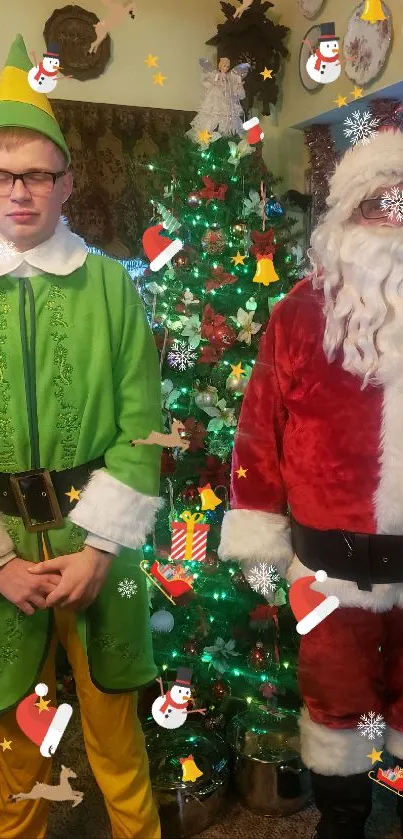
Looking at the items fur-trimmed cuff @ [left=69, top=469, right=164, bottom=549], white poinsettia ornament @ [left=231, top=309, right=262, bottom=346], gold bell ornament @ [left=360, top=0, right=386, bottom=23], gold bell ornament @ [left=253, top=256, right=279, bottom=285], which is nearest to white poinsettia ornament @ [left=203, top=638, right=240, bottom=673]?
fur-trimmed cuff @ [left=69, top=469, right=164, bottom=549]

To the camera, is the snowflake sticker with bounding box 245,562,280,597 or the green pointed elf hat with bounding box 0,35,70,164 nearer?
the green pointed elf hat with bounding box 0,35,70,164

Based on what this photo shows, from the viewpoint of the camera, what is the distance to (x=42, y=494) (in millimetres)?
1031

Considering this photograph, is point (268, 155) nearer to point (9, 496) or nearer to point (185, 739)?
point (9, 496)

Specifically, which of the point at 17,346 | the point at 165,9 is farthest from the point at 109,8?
the point at 17,346

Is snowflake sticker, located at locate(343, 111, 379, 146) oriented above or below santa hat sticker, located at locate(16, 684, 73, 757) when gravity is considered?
above

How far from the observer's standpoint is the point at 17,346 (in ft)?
3.28

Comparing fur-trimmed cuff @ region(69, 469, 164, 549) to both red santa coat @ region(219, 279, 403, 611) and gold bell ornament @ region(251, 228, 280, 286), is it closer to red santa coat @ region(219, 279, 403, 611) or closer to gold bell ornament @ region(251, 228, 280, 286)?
red santa coat @ region(219, 279, 403, 611)

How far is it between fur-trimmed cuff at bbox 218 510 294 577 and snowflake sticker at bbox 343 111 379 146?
647 mm

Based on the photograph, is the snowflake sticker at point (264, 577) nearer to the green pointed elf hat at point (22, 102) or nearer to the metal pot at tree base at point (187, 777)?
the metal pot at tree base at point (187, 777)

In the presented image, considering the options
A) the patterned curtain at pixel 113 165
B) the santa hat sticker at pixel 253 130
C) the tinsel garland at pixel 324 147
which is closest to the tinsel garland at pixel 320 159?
the tinsel garland at pixel 324 147

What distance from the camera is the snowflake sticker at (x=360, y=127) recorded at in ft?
3.56

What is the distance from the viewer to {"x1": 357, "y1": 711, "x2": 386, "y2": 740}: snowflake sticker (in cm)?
120

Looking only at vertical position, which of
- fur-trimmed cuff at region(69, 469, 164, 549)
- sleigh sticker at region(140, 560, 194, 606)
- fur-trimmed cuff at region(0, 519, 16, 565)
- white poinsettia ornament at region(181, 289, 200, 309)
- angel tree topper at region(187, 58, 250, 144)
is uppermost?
angel tree topper at region(187, 58, 250, 144)

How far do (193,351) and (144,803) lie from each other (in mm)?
859
